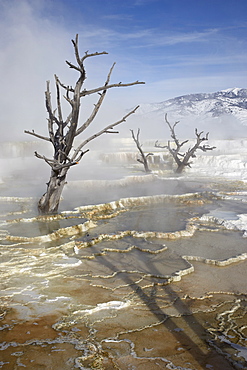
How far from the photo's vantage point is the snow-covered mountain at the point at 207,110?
61.9 meters

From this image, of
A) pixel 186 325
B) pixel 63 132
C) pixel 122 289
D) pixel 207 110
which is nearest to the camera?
pixel 186 325

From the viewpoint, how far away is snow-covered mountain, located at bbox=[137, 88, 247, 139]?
61.9 metres

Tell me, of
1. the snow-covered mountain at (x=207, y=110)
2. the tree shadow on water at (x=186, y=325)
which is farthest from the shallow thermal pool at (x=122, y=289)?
the snow-covered mountain at (x=207, y=110)

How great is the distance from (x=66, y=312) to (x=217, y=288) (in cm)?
152

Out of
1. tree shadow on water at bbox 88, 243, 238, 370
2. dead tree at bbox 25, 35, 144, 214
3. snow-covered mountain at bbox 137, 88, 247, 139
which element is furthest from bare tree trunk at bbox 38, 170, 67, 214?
snow-covered mountain at bbox 137, 88, 247, 139

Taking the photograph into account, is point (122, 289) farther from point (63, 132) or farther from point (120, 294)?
point (63, 132)

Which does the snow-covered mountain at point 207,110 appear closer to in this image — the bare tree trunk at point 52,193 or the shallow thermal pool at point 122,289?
the bare tree trunk at point 52,193

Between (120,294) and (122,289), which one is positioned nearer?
(120,294)

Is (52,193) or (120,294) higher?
(52,193)

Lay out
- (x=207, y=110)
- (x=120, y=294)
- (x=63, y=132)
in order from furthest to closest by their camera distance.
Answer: (x=207, y=110) → (x=63, y=132) → (x=120, y=294)

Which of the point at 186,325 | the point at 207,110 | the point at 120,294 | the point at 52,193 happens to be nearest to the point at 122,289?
the point at 120,294

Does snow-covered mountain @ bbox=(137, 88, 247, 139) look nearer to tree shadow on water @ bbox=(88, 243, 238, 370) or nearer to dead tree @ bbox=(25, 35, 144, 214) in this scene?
dead tree @ bbox=(25, 35, 144, 214)

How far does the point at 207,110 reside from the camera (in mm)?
74438

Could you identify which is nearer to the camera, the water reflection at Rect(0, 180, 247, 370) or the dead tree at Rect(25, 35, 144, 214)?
the water reflection at Rect(0, 180, 247, 370)
